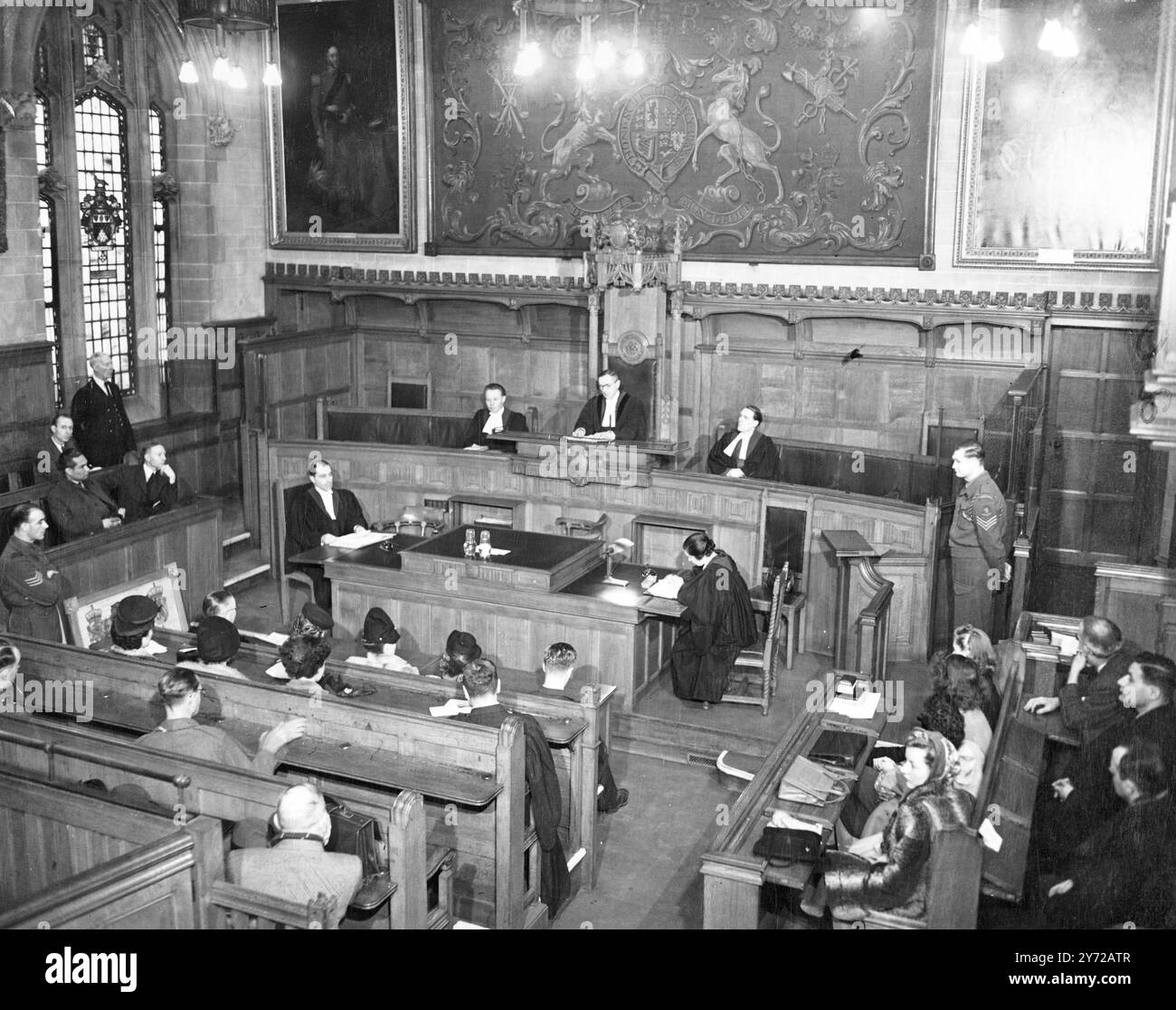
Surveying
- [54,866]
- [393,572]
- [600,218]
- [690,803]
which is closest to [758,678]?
[690,803]

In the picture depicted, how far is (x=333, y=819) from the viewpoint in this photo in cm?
573

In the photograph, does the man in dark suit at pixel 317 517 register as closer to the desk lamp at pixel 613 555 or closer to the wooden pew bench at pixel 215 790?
the desk lamp at pixel 613 555

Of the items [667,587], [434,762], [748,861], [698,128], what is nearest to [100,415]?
[667,587]

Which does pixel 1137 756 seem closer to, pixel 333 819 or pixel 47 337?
pixel 333 819

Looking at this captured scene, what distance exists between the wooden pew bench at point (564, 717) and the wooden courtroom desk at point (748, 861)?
1.14 m

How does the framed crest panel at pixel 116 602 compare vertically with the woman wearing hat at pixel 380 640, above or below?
below

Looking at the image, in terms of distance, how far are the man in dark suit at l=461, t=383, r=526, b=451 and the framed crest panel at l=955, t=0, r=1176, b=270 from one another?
4850mm

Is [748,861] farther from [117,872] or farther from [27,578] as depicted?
[27,578]

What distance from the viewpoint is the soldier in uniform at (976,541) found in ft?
30.0

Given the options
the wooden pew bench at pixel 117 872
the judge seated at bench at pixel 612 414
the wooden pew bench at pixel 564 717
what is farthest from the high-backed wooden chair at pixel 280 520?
the wooden pew bench at pixel 117 872

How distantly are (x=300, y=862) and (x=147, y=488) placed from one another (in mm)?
6660

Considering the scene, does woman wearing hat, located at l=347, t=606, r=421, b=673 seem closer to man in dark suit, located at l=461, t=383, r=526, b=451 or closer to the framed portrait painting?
man in dark suit, located at l=461, t=383, r=526, b=451

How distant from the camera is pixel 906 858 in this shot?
5262 millimetres

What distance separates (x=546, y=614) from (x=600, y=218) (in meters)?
6.35
